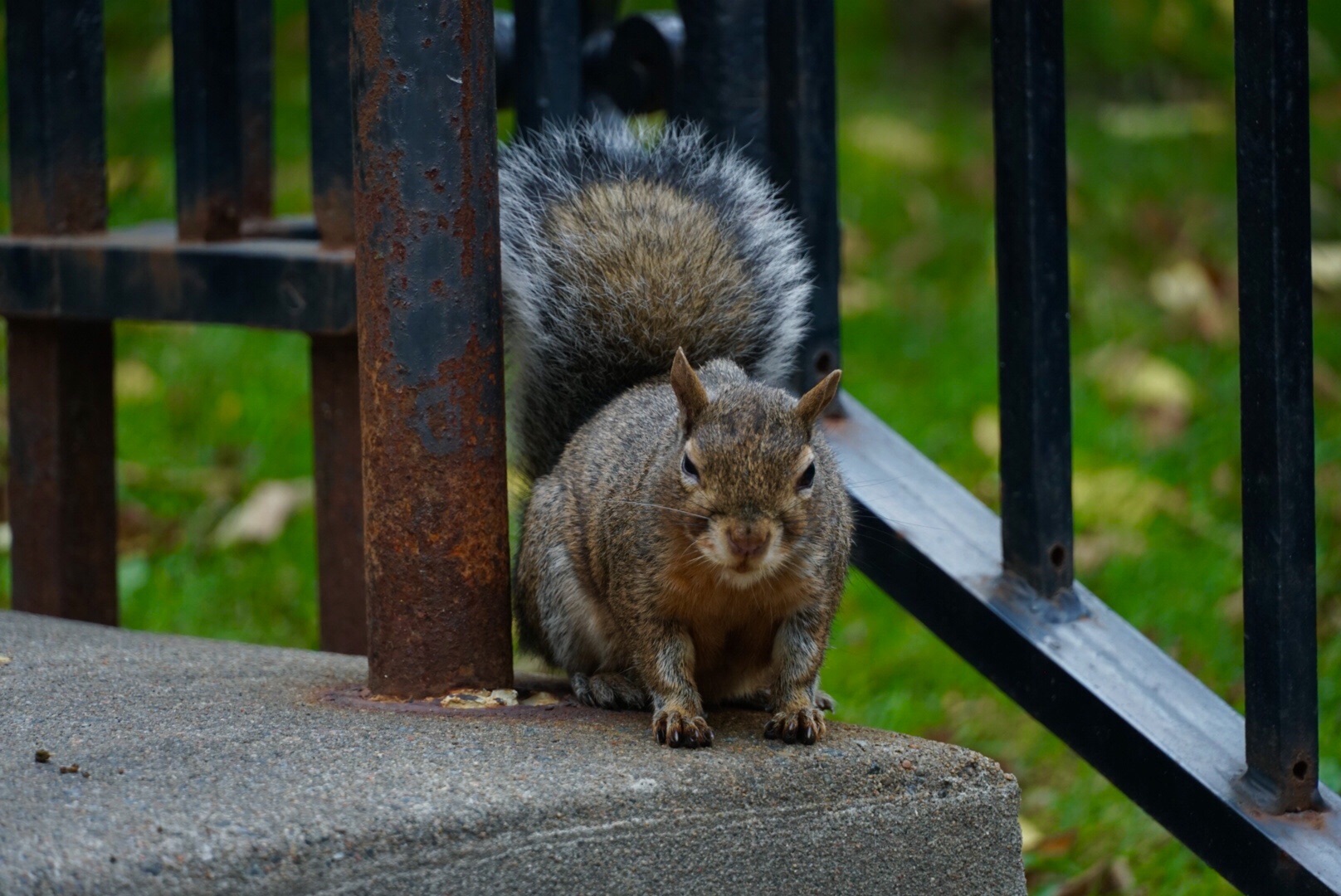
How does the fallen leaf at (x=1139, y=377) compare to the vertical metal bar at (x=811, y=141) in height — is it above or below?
A: below

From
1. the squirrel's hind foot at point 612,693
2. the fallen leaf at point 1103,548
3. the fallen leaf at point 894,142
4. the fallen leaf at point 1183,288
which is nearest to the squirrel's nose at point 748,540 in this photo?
the squirrel's hind foot at point 612,693

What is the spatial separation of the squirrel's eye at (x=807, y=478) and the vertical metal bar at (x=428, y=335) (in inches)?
10.3

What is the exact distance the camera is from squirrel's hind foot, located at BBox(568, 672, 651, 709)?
5.06 ft

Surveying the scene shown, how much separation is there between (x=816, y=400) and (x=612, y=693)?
1.14 ft

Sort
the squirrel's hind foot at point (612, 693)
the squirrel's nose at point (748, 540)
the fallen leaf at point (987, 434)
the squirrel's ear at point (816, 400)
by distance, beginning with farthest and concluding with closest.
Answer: the fallen leaf at point (987, 434) < the squirrel's hind foot at point (612, 693) < the squirrel's ear at point (816, 400) < the squirrel's nose at point (748, 540)

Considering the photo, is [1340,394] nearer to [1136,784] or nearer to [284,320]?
[1136,784]

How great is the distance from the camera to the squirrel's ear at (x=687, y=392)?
1416 mm

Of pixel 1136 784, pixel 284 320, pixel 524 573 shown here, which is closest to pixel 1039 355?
pixel 1136 784

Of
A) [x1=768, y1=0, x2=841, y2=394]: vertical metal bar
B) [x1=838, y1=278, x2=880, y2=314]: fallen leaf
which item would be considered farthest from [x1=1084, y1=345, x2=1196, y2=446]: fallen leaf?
[x1=768, y1=0, x2=841, y2=394]: vertical metal bar

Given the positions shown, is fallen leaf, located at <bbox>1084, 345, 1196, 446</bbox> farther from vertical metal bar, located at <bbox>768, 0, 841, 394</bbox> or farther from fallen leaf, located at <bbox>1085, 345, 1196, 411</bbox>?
vertical metal bar, located at <bbox>768, 0, 841, 394</bbox>

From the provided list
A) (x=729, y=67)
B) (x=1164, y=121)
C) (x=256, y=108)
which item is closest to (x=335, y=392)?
(x=256, y=108)

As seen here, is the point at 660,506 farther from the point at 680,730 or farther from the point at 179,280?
the point at 179,280

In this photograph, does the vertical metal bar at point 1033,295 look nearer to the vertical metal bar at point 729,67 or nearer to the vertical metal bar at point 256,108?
the vertical metal bar at point 729,67

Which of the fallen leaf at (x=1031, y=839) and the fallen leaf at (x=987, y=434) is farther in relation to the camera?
the fallen leaf at (x=987, y=434)
